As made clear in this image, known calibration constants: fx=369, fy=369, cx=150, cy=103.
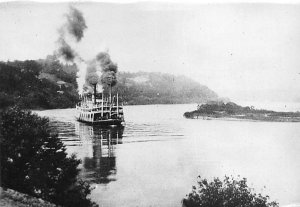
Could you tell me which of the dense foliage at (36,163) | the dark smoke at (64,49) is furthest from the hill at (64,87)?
the dense foliage at (36,163)

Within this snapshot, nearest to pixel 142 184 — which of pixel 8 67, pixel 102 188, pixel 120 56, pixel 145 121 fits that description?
pixel 102 188

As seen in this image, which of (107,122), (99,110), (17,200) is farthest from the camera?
(99,110)

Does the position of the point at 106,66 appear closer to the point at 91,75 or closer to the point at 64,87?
the point at 91,75

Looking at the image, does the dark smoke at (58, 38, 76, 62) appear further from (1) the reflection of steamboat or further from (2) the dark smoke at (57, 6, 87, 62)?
(1) the reflection of steamboat

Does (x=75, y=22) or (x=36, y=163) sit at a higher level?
(x=75, y=22)

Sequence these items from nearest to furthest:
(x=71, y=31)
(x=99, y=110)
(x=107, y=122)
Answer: (x=71, y=31) < (x=107, y=122) < (x=99, y=110)

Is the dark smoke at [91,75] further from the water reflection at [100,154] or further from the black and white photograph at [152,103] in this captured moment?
the water reflection at [100,154]

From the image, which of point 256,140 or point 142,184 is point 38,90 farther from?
point 256,140

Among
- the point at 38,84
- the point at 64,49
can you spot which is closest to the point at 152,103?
the point at 64,49
